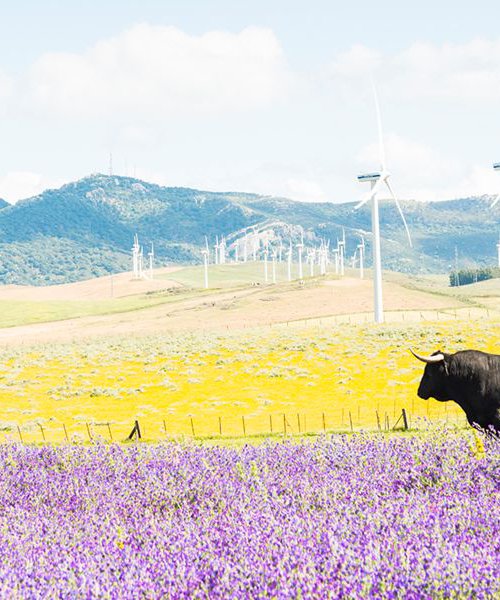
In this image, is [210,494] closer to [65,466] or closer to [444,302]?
[65,466]

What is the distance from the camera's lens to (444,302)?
12288 cm

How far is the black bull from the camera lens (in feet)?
54.1

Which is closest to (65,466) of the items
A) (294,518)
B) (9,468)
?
(9,468)

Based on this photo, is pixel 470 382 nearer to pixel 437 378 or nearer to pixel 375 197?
pixel 437 378

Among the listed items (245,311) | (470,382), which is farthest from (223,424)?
(245,311)

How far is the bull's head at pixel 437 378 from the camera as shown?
57.7 ft

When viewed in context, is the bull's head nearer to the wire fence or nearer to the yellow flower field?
the yellow flower field

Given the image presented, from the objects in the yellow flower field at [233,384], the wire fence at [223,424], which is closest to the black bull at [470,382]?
the yellow flower field at [233,384]

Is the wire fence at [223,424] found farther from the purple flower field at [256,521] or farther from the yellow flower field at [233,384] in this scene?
the purple flower field at [256,521]

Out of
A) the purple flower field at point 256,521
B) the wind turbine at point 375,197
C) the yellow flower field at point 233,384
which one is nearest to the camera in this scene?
the purple flower field at point 256,521

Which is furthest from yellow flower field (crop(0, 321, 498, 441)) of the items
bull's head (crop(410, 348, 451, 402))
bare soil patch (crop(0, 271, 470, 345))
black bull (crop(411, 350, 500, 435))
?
bare soil patch (crop(0, 271, 470, 345))

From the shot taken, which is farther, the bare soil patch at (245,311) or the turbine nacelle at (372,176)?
A: the bare soil patch at (245,311)

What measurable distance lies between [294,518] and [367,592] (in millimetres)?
2542

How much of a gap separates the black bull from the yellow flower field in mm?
8200
